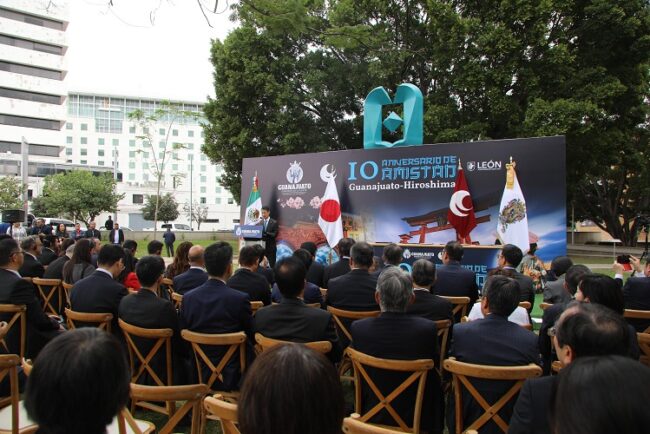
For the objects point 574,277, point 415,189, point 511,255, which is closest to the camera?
point 574,277

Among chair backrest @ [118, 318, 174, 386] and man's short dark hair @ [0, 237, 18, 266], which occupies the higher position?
man's short dark hair @ [0, 237, 18, 266]

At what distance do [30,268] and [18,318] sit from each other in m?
2.74

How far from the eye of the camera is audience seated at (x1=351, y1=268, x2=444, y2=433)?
2814mm

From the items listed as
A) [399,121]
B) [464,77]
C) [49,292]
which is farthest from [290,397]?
[464,77]

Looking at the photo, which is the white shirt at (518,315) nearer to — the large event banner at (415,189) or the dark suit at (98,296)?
the dark suit at (98,296)

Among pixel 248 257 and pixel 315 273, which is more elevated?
Result: pixel 248 257

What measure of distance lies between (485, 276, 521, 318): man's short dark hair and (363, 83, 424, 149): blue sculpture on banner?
664 centimetres

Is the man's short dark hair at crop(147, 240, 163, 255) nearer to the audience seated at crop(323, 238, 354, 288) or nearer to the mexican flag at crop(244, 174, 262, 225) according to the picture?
the audience seated at crop(323, 238, 354, 288)

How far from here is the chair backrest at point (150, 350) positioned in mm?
3146

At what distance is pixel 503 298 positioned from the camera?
2809 millimetres

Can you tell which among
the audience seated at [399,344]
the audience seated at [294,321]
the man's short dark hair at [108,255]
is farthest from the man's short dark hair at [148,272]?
the audience seated at [399,344]

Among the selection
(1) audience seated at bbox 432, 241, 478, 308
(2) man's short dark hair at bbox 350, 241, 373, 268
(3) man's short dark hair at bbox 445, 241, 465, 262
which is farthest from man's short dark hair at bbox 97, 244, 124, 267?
(3) man's short dark hair at bbox 445, 241, 465, 262

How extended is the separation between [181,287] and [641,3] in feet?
54.0

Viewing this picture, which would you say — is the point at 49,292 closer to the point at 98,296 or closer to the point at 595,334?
the point at 98,296
